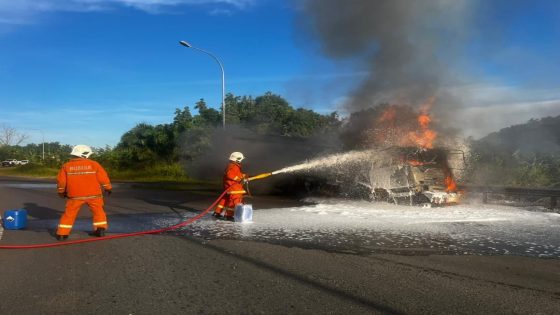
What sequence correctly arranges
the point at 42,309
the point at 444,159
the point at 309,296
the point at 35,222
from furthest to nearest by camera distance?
the point at 444,159 → the point at 35,222 → the point at 309,296 → the point at 42,309

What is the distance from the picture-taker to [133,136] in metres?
40.6

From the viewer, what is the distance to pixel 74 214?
7535 mm

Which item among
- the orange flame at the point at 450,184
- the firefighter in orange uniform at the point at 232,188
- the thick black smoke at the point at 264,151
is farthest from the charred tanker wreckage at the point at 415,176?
the firefighter in orange uniform at the point at 232,188

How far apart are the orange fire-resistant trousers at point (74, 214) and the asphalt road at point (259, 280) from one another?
51 centimetres

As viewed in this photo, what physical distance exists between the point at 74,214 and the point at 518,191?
38.1ft

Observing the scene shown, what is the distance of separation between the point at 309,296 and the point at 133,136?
3848 cm

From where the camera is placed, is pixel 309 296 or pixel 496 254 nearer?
pixel 309 296

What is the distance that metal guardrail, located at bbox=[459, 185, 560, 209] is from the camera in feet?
41.0

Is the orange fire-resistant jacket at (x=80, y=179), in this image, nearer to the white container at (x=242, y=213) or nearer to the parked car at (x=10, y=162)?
the white container at (x=242, y=213)

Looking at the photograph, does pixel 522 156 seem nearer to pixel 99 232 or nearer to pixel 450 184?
pixel 450 184

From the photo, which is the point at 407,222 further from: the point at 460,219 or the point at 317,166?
the point at 317,166

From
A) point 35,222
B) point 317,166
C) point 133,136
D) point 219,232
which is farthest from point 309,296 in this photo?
point 133,136

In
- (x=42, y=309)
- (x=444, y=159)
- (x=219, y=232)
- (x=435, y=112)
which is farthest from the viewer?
(x=435, y=112)

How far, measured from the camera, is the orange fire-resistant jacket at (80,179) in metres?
7.55
